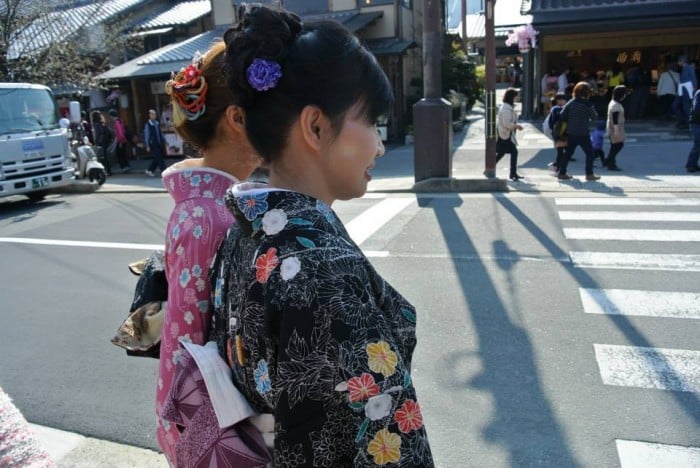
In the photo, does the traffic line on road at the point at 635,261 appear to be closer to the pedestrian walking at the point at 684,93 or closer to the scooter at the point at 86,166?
the pedestrian walking at the point at 684,93

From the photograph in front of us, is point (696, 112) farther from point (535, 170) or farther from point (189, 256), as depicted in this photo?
point (189, 256)

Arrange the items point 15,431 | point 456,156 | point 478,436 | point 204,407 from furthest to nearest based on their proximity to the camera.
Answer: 1. point 456,156
2. point 478,436
3. point 204,407
4. point 15,431

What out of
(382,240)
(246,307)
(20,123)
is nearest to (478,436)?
(246,307)

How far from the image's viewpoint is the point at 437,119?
36.1 ft

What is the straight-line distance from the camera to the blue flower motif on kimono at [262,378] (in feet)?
3.58

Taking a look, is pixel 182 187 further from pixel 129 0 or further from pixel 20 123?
pixel 129 0

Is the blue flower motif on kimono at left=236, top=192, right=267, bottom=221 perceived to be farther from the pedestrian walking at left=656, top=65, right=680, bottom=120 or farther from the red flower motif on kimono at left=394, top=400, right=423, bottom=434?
the pedestrian walking at left=656, top=65, right=680, bottom=120

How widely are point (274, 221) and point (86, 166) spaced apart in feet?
50.0

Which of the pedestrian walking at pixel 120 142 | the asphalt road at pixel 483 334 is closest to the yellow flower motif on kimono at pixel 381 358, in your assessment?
the asphalt road at pixel 483 334

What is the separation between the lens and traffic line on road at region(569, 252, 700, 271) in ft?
19.5

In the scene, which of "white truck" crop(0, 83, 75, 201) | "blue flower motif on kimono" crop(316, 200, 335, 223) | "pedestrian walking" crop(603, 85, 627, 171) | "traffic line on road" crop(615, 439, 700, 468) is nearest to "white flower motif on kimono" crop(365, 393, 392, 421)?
"blue flower motif on kimono" crop(316, 200, 335, 223)

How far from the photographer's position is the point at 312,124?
116 cm

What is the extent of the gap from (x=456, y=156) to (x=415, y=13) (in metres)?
8.99

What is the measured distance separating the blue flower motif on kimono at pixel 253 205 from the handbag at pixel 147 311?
84cm
